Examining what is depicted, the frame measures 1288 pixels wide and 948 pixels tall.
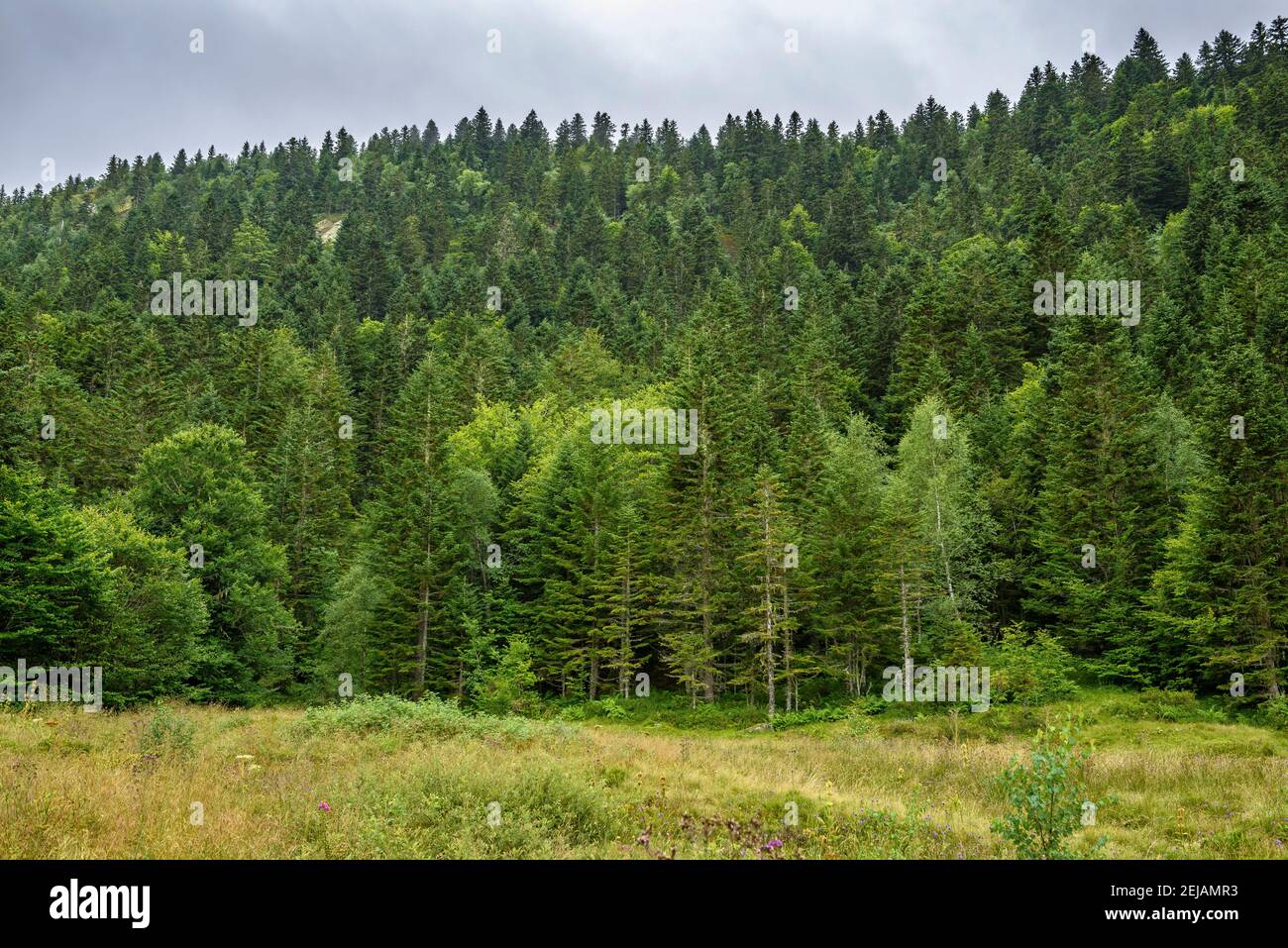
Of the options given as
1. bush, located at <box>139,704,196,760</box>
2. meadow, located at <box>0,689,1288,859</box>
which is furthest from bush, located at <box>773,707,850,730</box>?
bush, located at <box>139,704,196,760</box>

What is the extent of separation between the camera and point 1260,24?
13788 centimetres

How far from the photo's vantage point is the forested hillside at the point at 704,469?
1337 inches

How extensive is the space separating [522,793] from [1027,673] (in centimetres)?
2764

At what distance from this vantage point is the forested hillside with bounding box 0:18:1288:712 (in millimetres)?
33969

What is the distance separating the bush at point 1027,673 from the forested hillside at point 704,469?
933 millimetres

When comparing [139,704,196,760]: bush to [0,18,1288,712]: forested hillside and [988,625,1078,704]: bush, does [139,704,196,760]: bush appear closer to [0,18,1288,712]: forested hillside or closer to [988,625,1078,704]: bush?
[0,18,1288,712]: forested hillside

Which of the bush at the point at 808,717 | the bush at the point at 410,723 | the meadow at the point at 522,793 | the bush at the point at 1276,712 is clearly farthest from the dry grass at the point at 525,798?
the bush at the point at 808,717

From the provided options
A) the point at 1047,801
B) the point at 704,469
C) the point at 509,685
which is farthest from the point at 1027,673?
the point at 1047,801

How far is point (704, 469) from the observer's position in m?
44.8

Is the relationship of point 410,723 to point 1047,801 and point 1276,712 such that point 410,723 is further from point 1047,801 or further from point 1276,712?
point 1276,712

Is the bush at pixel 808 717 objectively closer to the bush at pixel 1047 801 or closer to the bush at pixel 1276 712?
the bush at pixel 1276 712
